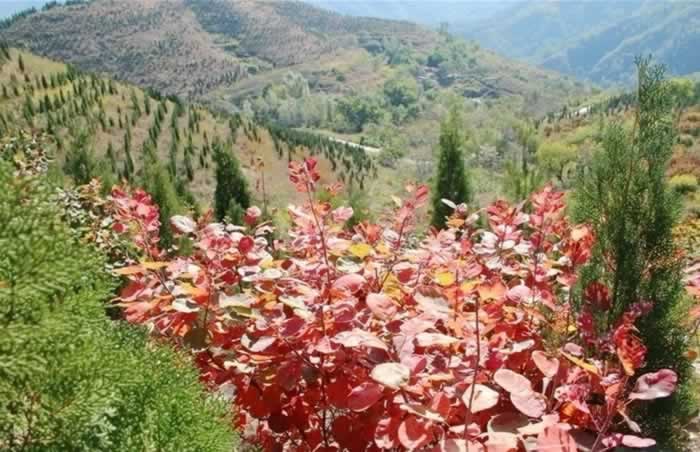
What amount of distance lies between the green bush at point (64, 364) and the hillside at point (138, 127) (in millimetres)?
28032

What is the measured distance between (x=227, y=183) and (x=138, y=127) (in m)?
24.9

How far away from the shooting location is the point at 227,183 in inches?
590

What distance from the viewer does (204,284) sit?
206cm

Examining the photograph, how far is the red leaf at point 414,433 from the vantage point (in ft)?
4.66

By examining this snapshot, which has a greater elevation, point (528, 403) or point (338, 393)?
point (528, 403)

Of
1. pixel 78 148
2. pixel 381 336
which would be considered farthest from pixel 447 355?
pixel 78 148

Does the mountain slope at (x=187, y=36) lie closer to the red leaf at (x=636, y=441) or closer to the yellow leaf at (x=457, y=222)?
the yellow leaf at (x=457, y=222)

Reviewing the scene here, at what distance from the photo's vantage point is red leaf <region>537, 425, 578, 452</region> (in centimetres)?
138

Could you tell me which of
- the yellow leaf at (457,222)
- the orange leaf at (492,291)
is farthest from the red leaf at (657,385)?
the yellow leaf at (457,222)

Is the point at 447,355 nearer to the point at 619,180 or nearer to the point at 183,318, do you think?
the point at 183,318

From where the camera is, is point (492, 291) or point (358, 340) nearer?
point (358, 340)

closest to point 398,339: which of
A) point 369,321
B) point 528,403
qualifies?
point 369,321

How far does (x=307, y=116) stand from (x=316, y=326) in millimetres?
115512

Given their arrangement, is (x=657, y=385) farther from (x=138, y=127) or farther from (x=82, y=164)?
(x=138, y=127)
